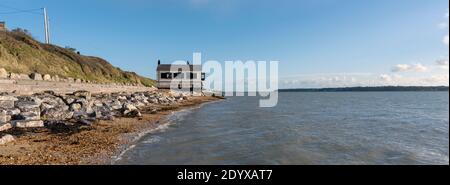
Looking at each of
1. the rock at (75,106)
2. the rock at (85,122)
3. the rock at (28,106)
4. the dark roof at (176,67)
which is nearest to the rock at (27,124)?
the rock at (85,122)

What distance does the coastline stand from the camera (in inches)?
342

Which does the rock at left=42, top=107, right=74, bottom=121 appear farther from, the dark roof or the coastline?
the dark roof

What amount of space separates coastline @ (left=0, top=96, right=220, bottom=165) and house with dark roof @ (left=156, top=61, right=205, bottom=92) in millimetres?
52510

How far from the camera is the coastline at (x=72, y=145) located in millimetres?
8680

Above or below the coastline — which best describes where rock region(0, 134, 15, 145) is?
above

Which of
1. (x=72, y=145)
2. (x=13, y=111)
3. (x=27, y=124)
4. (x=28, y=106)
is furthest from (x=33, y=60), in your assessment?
(x=72, y=145)

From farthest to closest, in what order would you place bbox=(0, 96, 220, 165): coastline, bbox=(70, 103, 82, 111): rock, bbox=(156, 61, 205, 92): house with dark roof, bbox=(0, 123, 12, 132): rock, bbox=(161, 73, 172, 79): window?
bbox=(161, 73, 172, 79): window, bbox=(156, 61, 205, 92): house with dark roof, bbox=(70, 103, 82, 111): rock, bbox=(0, 123, 12, 132): rock, bbox=(0, 96, 220, 165): coastline

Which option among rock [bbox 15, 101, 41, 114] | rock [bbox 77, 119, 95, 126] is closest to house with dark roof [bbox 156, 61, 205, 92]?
rock [bbox 15, 101, 41, 114]

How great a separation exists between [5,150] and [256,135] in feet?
33.3

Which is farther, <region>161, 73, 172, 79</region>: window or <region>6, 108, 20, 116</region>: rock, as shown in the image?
<region>161, 73, 172, 79</region>: window
